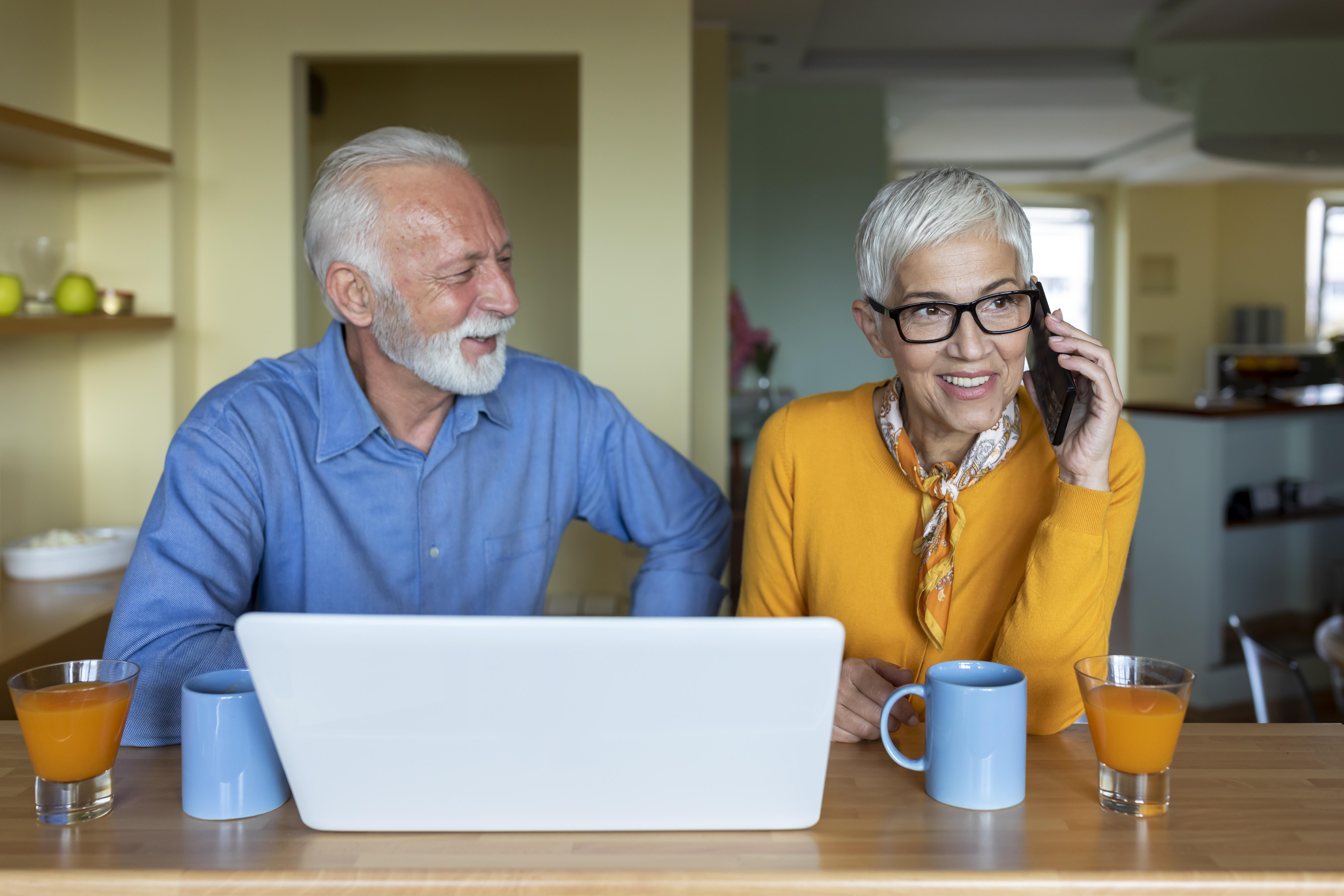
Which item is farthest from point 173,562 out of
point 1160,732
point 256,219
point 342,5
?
point 342,5

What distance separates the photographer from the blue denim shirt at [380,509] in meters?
1.35

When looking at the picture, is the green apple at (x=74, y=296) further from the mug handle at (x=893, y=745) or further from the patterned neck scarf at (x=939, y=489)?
the mug handle at (x=893, y=745)

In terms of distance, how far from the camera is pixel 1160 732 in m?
0.91

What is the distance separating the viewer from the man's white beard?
165 centimetres

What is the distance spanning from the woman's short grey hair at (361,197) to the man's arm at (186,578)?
32cm

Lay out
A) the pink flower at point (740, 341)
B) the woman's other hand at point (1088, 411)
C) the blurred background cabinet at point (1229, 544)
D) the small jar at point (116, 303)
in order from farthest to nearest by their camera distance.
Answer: the pink flower at point (740, 341) < the blurred background cabinet at point (1229, 544) < the small jar at point (116, 303) < the woman's other hand at point (1088, 411)

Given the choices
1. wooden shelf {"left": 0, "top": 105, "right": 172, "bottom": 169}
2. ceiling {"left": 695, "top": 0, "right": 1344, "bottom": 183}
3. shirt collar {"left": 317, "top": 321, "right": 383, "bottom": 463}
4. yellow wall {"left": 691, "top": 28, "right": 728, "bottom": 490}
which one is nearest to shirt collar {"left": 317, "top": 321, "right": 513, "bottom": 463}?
shirt collar {"left": 317, "top": 321, "right": 383, "bottom": 463}

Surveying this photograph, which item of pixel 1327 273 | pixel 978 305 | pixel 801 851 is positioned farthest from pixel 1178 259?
pixel 801 851

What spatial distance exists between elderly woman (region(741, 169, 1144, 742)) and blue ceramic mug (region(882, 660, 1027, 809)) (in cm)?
17

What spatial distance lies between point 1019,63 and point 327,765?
6.16m

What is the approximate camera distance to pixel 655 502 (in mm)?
1788

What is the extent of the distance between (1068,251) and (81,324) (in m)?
9.69

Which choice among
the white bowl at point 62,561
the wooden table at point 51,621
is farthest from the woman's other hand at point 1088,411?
the white bowl at point 62,561

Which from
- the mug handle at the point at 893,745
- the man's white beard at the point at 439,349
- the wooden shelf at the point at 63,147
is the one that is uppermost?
the wooden shelf at the point at 63,147
